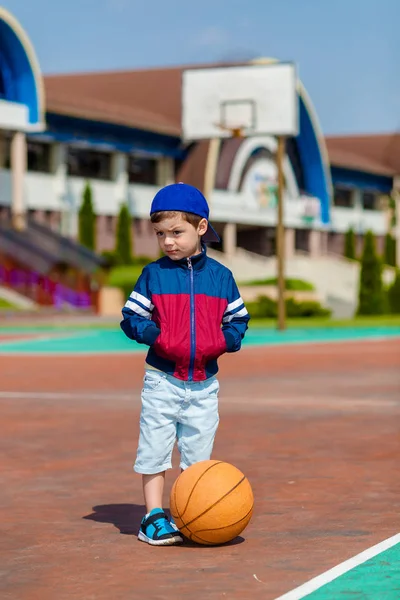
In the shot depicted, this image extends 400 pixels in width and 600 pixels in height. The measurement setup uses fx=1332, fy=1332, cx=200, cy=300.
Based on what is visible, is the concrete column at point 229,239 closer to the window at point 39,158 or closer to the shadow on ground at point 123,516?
the window at point 39,158

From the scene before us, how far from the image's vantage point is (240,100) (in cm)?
5681

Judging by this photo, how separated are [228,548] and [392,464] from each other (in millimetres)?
3770

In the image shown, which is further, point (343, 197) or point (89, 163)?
point (343, 197)

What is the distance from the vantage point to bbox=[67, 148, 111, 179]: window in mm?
67812

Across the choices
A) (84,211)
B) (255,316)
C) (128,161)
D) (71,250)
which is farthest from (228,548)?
(128,161)

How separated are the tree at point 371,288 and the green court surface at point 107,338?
32.6 ft

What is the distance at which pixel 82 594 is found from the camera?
6.08 m

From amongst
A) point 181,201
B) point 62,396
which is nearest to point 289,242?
point 62,396

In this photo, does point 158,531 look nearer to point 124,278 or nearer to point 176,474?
point 176,474

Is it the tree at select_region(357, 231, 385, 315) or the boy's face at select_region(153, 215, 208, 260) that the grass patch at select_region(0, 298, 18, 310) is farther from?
the boy's face at select_region(153, 215, 208, 260)

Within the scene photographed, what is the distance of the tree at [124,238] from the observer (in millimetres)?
65250

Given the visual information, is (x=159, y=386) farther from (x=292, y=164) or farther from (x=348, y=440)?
(x=292, y=164)

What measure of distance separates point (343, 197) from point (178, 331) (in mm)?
89914

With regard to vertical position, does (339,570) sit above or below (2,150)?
above
